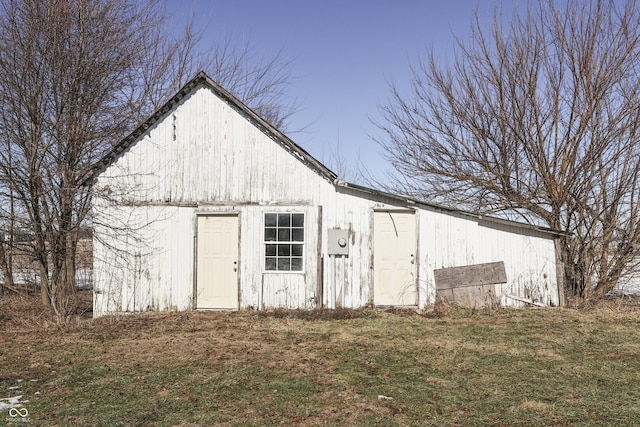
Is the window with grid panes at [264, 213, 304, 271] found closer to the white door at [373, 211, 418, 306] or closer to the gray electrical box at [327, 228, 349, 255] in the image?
the gray electrical box at [327, 228, 349, 255]

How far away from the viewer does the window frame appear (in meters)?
12.0

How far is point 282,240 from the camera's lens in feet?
39.7

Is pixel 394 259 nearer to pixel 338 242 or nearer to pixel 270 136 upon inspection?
pixel 338 242

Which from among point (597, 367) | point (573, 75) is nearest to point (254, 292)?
point (597, 367)

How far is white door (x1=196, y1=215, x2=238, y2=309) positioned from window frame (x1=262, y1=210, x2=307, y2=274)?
29.2 inches

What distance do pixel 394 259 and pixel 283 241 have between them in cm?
271

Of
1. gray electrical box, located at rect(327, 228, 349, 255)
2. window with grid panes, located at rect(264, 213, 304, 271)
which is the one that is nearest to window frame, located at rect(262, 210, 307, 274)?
window with grid panes, located at rect(264, 213, 304, 271)

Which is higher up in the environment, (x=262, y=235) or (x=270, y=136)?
(x=270, y=136)

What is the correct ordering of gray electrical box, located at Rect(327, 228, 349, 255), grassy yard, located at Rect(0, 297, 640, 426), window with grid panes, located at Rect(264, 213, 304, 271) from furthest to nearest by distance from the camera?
window with grid panes, located at Rect(264, 213, 304, 271), gray electrical box, located at Rect(327, 228, 349, 255), grassy yard, located at Rect(0, 297, 640, 426)

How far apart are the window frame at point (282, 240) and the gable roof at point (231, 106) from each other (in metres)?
1.27

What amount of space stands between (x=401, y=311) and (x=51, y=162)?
938 centimetres

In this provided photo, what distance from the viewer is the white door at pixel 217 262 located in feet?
39.5

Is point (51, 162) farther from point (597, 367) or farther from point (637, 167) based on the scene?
point (637, 167)

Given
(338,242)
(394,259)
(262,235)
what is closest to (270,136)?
(262,235)
